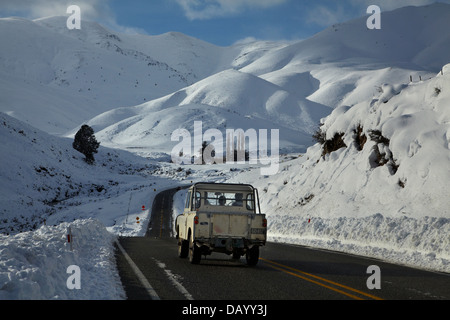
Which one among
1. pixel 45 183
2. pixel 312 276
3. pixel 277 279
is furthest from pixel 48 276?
pixel 45 183

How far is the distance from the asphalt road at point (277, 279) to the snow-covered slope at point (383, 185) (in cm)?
250

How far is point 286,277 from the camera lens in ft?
37.2

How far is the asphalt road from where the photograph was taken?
8.92m

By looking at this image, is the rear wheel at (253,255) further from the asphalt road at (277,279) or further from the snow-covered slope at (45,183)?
the snow-covered slope at (45,183)

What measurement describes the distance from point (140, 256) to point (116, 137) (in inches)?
6534

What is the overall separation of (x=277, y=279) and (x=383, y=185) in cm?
1859

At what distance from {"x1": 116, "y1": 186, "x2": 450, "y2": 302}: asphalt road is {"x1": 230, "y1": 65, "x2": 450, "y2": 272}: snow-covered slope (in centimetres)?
250

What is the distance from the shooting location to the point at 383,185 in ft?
91.2

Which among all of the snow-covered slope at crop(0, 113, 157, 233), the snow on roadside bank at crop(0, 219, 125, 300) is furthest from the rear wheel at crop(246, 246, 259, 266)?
the snow-covered slope at crop(0, 113, 157, 233)

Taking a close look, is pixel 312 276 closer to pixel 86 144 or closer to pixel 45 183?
pixel 45 183

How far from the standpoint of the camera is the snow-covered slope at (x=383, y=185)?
56.9ft

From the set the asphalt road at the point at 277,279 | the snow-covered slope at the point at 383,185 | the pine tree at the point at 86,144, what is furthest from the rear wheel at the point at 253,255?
the pine tree at the point at 86,144

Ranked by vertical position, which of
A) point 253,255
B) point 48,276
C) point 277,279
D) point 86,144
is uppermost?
point 86,144
